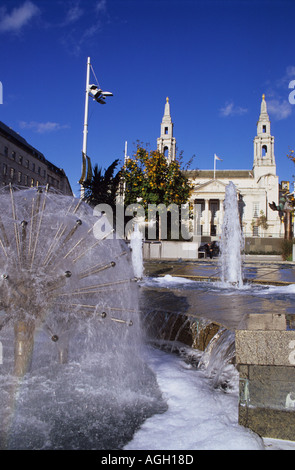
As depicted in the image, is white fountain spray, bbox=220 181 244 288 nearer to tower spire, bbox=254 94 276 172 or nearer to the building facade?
the building facade

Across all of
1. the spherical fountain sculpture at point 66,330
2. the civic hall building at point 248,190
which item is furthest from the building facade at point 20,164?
the spherical fountain sculpture at point 66,330

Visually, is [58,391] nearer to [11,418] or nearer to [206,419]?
[11,418]

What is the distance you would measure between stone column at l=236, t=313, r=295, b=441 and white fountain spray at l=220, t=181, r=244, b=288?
611cm

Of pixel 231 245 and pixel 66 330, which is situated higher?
pixel 231 245

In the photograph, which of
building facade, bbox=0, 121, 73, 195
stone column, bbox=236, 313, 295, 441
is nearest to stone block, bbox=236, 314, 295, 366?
stone column, bbox=236, 313, 295, 441

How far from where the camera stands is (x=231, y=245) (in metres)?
10.5

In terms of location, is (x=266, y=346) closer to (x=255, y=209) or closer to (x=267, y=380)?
(x=267, y=380)

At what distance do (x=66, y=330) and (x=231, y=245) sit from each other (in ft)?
26.8

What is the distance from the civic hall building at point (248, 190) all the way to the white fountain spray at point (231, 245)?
59.2m

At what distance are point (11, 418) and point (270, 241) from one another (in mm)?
28766

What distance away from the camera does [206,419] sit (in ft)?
9.46

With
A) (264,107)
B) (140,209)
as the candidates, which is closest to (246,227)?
(264,107)

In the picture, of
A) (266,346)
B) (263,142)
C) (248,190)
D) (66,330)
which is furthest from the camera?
(263,142)

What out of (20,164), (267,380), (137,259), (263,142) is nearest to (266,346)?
(267,380)
